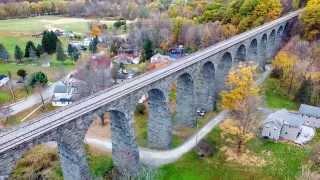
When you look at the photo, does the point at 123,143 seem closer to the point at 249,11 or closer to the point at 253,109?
the point at 253,109

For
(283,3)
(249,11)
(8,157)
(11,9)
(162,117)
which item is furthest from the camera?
(11,9)

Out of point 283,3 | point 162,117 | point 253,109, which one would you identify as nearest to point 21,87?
point 162,117

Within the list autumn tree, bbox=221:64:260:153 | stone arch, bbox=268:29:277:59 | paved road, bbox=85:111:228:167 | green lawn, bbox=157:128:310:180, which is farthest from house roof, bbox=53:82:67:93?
stone arch, bbox=268:29:277:59

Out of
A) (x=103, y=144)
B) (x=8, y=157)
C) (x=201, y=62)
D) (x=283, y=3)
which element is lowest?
(x=103, y=144)

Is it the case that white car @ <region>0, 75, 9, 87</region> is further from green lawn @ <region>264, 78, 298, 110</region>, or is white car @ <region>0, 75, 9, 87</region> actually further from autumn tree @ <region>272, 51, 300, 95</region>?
autumn tree @ <region>272, 51, 300, 95</region>

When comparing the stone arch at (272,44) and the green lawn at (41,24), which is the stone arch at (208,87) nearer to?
the stone arch at (272,44)

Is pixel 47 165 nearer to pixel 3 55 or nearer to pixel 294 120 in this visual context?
pixel 294 120

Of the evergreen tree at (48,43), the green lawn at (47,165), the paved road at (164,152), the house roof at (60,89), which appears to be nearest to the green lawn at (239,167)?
the paved road at (164,152)

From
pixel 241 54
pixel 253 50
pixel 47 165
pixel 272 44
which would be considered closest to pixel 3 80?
pixel 47 165

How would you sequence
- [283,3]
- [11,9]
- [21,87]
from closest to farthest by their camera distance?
[21,87], [283,3], [11,9]
